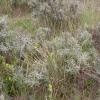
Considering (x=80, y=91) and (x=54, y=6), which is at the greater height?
(x=54, y=6)

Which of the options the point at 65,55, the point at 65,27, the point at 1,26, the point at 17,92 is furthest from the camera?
the point at 65,27

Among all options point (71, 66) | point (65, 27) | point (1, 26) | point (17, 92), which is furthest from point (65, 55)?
point (65, 27)

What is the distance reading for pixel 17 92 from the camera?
11.2ft

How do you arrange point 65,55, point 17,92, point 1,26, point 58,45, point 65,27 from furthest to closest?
point 65,27 → point 1,26 → point 58,45 → point 65,55 → point 17,92

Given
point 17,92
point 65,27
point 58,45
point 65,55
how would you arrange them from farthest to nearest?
point 65,27
point 58,45
point 65,55
point 17,92

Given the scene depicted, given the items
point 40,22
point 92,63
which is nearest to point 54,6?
point 40,22

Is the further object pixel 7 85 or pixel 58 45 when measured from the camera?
pixel 58 45

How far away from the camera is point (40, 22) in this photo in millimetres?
5340

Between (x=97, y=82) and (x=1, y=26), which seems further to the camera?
(x=1, y=26)

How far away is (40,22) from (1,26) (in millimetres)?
1215

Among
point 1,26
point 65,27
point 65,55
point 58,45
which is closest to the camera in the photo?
point 65,55

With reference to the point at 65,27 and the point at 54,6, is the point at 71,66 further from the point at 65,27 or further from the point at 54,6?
the point at 54,6

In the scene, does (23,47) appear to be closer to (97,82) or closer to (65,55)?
(65,55)

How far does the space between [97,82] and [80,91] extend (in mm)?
276
